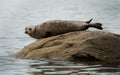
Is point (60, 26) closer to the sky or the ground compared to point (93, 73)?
closer to the sky

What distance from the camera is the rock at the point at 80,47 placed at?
15551 millimetres

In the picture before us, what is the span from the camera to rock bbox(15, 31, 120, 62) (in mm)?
15551

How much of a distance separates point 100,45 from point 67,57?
0.96 m

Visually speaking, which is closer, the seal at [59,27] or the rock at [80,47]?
the rock at [80,47]

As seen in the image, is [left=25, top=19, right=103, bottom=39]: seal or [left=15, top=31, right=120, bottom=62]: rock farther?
[left=25, top=19, right=103, bottom=39]: seal

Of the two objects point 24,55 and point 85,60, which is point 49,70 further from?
point 24,55

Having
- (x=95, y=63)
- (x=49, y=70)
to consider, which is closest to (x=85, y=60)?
(x=95, y=63)

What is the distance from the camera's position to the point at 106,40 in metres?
15.9

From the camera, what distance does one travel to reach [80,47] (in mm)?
15711

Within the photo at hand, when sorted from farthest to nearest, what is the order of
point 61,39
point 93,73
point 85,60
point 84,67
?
point 61,39
point 85,60
point 84,67
point 93,73

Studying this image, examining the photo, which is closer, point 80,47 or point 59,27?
point 80,47

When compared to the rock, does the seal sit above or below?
above

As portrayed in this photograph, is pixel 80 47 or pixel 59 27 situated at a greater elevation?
pixel 59 27

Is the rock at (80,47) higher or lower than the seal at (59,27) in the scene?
lower
